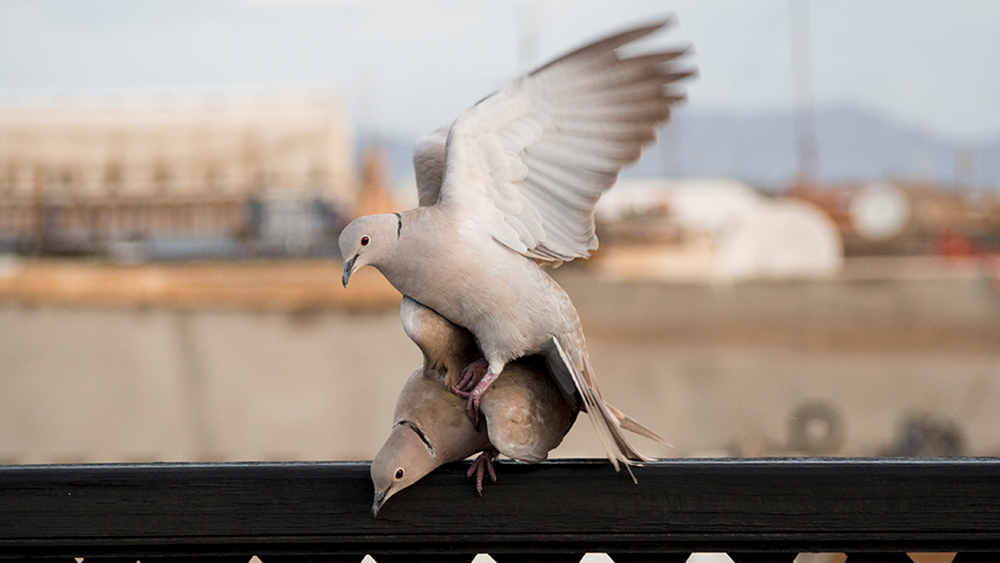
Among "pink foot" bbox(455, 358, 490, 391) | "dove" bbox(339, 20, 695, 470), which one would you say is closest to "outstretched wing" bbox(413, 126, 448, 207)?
"dove" bbox(339, 20, 695, 470)

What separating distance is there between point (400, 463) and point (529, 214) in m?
0.29

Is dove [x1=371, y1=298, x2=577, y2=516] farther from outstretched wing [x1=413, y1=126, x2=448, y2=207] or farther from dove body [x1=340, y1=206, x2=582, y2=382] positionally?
outstretched wing [x1=413, y1=126, x2=448, y2=207]

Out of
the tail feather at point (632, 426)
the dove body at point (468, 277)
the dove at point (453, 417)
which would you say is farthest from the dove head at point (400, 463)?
the tail feather at point (632, 426)

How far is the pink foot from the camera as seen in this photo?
817mm

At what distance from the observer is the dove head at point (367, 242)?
76 cm

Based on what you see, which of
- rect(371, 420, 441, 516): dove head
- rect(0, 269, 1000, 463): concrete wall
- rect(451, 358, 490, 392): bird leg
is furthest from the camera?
rect(0, 269, 1000, 463): concrete wall

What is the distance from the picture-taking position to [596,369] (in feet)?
18.3

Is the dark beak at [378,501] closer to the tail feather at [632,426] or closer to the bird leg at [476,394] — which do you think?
the bird leg at [476,394]

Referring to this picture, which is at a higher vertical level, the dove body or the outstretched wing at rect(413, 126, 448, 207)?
the outstretched wing at rect(413, 126, 448, 207)

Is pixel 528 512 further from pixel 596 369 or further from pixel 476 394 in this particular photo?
pixel 596 369

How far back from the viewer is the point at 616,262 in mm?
7281

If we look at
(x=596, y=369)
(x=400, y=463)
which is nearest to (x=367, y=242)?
(x=400, y=463)

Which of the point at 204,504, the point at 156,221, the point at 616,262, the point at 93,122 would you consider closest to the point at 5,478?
the point at 204,504

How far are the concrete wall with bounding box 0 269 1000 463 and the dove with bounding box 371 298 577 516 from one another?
4.69 meters
